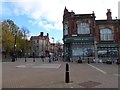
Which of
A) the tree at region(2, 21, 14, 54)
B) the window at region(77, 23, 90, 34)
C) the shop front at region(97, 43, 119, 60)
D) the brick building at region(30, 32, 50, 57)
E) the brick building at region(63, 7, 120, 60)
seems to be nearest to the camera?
the shop front at region(97, 43, 119, 60)

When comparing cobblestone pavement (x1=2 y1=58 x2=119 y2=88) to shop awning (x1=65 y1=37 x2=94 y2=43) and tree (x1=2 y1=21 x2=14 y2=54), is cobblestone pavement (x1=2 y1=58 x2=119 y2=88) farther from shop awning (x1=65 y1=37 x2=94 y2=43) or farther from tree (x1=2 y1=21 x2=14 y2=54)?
tree (x1=2 y1=21 x2=14 y2=54)

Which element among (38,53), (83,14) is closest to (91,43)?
(83,14)

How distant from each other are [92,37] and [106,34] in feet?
10.4

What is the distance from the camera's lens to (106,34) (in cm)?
5056

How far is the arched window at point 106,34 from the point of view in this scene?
50531mm

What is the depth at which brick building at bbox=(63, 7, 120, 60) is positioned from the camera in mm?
49938

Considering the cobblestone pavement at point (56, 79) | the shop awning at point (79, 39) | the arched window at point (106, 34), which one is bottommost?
the cobblestone pavement at point (56, 79)

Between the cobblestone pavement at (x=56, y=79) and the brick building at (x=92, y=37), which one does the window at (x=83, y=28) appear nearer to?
the brick building at (x=92, y=37)

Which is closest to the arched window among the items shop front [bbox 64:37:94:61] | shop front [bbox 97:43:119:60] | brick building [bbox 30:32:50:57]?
shop front [bbox 97:43:119:60]

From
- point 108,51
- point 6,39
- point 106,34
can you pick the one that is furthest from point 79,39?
→ point 6,39

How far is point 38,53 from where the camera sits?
122 metres

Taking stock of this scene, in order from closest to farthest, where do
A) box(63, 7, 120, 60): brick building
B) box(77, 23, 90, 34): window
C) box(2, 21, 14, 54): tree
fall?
box(63, 7, 120, 60): brick building
box(77, 23, 90, 34): window
box(2, 21, 14, 54): tree

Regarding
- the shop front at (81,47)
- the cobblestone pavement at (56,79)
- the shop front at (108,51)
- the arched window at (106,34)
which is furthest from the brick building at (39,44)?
the cobblestone pavement at (56,79)

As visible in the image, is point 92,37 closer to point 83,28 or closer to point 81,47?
point 83,28
